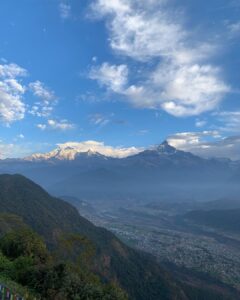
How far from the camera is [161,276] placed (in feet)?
439

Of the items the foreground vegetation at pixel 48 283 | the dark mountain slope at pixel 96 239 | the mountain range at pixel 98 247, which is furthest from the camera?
the dark mountain slope at pixel 96 239

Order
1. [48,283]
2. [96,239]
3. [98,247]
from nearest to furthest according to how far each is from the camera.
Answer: [48,283] < [98,247] < [96,239]

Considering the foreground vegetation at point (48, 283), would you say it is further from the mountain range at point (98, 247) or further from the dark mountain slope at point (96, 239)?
the dark mountain slope at point (96, 239)

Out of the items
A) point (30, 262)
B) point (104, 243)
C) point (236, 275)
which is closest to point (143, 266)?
point (104, 243)

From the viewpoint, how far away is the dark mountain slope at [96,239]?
121000 millimetres

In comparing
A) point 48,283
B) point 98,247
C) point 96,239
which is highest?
point 48,283

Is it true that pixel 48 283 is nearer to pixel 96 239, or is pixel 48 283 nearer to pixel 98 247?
pixel 98 247

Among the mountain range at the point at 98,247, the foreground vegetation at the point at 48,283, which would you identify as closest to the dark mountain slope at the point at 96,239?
the mountain range at the point at 98,247

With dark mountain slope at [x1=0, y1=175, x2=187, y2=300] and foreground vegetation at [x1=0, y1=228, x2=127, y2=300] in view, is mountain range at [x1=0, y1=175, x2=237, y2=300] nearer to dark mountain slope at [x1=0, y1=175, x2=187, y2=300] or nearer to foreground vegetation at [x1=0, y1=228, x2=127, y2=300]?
dark mountain slope at [x1=0, y1=175, x2=187, y2=300]

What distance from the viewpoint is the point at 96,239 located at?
15112 cm

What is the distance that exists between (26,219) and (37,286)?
348ft

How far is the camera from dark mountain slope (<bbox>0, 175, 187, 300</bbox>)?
121 meters

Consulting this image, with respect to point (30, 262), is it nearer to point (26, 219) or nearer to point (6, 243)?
point (6, 243)

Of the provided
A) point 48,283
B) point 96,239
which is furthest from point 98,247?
point 48,283
